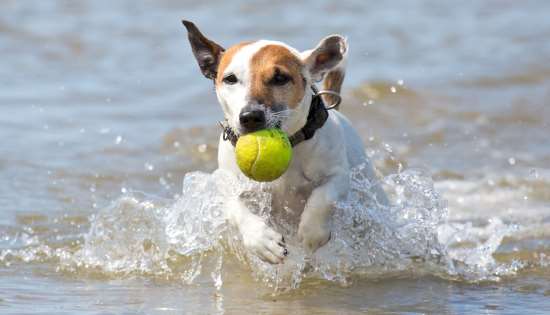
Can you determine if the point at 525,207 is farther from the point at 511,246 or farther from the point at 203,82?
the point at 203,82

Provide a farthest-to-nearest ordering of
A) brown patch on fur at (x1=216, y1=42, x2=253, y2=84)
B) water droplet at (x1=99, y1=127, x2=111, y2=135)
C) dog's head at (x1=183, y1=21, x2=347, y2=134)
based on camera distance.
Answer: water droplet at (x1=99, y1=127, x2=111, y2=135), brown patch on fur at (x1=216, y1=42, x2=253, y2=84), dog's head at (x1=183, y1=21, x2=347, y2=134)

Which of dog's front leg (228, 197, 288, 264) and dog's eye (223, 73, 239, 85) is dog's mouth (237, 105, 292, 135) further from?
dog's front leg (228, 197, 288, 264)

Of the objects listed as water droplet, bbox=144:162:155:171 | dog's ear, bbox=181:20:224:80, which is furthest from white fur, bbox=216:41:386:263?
water droplet, bbox=144:162:155:171

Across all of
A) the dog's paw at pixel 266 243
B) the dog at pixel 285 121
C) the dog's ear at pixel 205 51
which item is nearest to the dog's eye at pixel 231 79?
the dog at pixel 285 121

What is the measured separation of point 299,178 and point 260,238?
1.58ft

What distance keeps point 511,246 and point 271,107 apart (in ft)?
8.14

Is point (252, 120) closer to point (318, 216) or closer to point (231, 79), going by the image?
point (231, 79)

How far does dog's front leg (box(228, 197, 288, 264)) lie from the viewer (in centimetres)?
494

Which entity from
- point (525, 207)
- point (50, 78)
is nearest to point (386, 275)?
point (525, 207)

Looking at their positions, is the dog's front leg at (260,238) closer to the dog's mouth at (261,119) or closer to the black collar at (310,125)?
the black collar at (310,125)

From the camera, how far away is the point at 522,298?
5441 mm

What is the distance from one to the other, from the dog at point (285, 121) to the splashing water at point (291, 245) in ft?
0.49

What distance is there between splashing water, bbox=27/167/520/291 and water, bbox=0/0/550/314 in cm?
1

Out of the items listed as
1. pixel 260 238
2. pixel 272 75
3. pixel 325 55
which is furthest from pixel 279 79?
pixel 260 238
